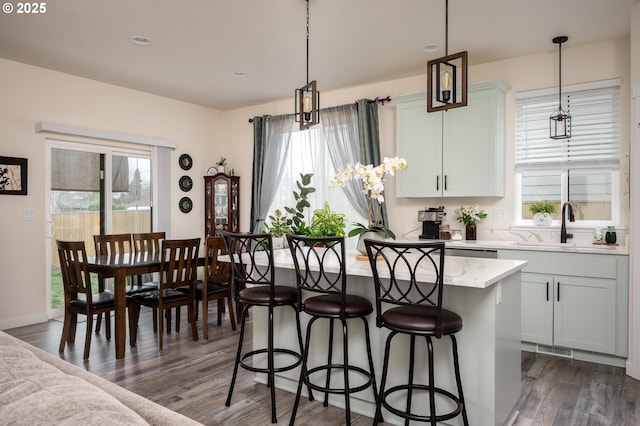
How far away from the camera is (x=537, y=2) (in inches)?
126

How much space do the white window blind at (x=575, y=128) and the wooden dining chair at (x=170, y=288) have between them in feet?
11.0

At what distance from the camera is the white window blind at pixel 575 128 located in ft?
12.9

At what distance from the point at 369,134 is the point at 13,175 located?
3.88 metres

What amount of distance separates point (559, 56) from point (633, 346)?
2633 mm

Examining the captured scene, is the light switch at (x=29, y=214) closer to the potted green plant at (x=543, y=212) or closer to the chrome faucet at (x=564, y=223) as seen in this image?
the potted green plant at (x=543, y=212)

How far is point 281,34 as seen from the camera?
12.5 ft

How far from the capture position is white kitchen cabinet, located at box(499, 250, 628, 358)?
3408 mm

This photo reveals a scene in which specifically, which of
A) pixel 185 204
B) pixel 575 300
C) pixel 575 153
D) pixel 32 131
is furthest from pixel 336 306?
pixel 185 204

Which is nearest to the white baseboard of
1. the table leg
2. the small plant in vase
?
the table leg

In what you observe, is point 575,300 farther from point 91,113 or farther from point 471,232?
point 91,113

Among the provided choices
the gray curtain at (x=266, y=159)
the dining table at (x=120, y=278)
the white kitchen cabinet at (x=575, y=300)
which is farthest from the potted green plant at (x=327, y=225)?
the gray curtain at (x=266, y=159)

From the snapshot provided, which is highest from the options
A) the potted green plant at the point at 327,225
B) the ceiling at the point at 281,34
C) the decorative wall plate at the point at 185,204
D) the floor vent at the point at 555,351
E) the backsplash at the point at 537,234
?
the ceiling at the point at 281,34

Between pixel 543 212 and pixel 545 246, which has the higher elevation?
pixel 543 212

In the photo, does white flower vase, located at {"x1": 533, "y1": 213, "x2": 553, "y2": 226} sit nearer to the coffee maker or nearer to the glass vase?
the glass vase
